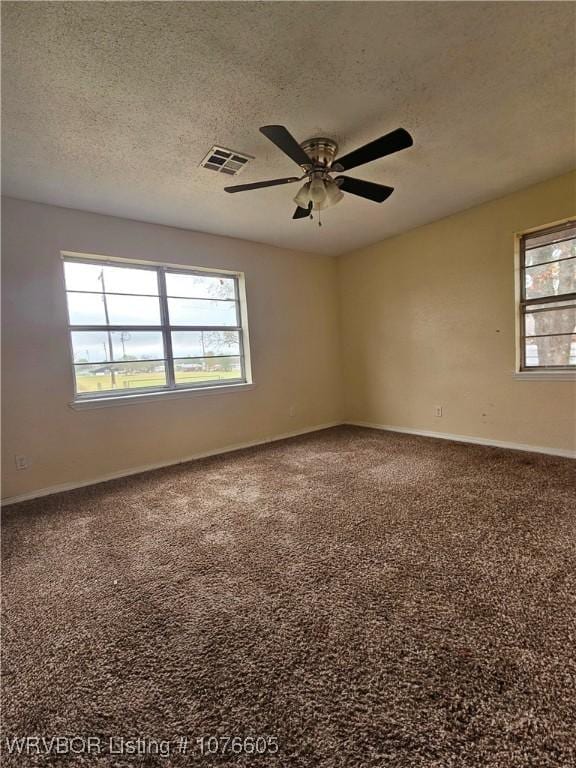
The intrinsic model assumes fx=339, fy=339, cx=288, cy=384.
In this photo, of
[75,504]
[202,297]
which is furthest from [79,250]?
[75,504]

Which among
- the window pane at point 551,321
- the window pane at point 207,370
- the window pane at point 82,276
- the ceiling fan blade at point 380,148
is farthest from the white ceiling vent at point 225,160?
the window pane at point 551,321

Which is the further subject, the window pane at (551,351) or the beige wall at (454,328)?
the beige wall at (454,328)

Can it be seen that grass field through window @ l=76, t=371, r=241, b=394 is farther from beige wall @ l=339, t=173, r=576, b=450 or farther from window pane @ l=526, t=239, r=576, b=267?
window pane @ l=526, t=239, r=576, b=267

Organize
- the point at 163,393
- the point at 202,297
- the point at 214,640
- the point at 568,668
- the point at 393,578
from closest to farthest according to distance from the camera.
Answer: the point at 568,668 → the point at 214,640 → the point at 393,578 → the point at 163,393 → the point at 202,297

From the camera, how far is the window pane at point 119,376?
330 centimetres

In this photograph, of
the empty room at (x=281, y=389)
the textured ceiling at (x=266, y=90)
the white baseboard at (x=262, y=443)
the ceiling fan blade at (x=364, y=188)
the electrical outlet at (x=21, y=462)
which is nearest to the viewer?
the empty room at (x=281, y=389)

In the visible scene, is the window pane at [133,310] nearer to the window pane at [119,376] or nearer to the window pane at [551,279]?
the window pane at [119,376]

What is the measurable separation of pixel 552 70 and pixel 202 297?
3.38 meters

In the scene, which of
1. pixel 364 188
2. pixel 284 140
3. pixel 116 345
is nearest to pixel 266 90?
pixel 284 140

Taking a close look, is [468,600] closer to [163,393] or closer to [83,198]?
[163,393]

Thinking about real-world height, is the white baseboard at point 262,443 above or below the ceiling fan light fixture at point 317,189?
below

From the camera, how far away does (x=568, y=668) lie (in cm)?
113

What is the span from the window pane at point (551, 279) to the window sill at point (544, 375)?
2.46 ft

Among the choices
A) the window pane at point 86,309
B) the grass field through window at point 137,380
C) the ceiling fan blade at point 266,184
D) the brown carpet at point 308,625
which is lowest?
the brown carpet at point 308,625
